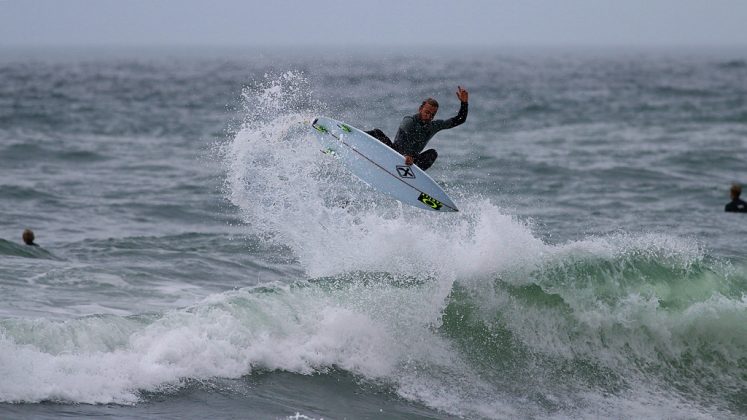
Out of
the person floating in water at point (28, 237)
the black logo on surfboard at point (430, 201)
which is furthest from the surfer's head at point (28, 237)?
the black logo on surfboard at point (430, 201)

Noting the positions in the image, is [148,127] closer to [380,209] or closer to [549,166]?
[549,166]

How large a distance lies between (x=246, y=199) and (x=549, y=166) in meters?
15.6

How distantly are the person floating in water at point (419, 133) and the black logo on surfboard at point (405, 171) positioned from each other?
0.13m

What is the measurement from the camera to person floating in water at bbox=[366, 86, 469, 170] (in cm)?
1325

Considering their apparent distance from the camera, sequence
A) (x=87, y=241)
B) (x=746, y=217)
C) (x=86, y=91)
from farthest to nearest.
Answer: (x=86, y=91) → (x=746, y=217) → (x=87, y=241)

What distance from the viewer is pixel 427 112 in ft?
43.6

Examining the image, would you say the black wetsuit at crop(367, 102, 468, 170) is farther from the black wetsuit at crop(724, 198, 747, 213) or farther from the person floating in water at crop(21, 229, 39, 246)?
the black wetsuit at crop(724, 198, 747, 213)

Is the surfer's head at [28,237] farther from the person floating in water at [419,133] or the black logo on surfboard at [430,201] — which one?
the black logo on surfboard at [430,201]

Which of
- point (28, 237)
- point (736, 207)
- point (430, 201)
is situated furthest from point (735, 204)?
point (28, 237)

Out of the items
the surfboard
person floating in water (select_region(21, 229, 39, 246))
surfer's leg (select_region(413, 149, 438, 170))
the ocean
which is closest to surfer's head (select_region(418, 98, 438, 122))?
surfer's leg (select_region(413, 149, 438, 170))

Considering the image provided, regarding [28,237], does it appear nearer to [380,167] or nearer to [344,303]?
[380,167]

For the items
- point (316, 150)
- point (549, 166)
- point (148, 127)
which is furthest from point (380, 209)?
point (148, 127)

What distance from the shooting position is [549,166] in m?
28.3

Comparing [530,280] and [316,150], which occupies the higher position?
[316,150]
